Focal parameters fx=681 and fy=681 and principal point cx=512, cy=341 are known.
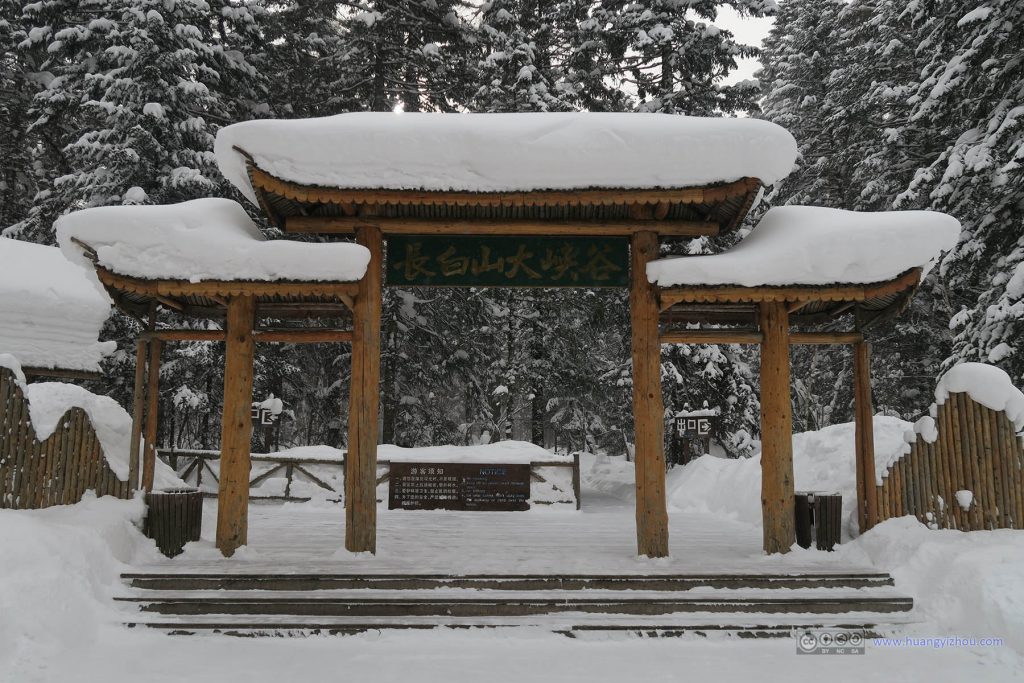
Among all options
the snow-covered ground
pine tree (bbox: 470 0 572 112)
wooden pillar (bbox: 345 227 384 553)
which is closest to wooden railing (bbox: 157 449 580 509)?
the snow-covered ground

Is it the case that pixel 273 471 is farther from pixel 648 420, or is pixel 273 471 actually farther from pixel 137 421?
pixel 648 420

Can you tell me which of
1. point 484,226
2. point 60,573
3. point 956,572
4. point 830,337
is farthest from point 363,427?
point 956,572

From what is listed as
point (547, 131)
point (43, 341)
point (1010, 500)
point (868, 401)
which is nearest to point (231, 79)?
point (43, 341)

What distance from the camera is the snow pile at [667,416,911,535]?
31.7ft

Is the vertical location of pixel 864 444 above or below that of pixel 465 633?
above

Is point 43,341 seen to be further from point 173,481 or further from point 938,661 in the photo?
point 938,661

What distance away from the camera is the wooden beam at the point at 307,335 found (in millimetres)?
7902

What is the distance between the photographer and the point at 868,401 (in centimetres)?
825

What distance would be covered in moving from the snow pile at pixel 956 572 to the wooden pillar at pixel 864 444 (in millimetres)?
202

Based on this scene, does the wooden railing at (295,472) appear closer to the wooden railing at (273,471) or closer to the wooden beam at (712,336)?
the wooden railing at (273,471)

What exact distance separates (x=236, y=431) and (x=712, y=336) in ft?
18.6

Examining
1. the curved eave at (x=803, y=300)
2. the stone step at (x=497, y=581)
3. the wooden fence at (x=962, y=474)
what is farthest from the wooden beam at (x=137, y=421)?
the wooden fence at (x=962, y=474)

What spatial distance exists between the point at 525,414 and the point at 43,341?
20328mm

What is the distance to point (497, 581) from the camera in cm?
680
